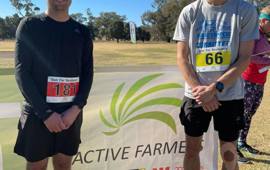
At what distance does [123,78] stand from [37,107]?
4.58ft

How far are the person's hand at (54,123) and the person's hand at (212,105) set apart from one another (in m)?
1.14

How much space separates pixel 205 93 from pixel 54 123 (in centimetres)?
118

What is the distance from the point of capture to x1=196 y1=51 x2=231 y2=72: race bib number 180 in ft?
10.5

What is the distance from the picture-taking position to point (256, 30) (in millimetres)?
3191

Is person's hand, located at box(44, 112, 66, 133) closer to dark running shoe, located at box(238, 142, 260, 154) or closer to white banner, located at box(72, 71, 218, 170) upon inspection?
white banner, located at box(72, 71, 218, 170)

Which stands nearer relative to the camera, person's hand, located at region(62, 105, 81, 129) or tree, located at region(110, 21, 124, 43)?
person's hand, located at region(62, 105, 81, 129)

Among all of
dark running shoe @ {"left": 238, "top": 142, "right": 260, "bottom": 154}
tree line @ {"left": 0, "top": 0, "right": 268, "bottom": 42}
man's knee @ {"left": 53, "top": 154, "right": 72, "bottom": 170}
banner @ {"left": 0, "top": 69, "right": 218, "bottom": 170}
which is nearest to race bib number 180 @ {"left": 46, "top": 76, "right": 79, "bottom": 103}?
man's knee @ {"left": 53, "top": 154, "right": 72, "bottom": 170}

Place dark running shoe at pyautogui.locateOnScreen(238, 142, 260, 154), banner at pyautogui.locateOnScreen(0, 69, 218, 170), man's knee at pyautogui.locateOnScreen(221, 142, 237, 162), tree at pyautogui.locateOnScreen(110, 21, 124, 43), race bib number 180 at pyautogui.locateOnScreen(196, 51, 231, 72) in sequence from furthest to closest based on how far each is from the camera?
1. tree at pyautogui.locateOnScreen(110, 21, 124, 43)
2. dark running shoe at pyautogui.locateOnScreen(238, 142, 260, 154)
3. banner at pyautogui.locateOnScreen(0, 69, 218, 170)
4. man's knee at pyautogui.locateOnScreen(221, 142, 237, 162)
5. race bib number 180 at pyautogui.locateOnScreen(196, 51, 231, 72)

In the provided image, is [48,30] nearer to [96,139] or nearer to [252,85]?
[96,139]

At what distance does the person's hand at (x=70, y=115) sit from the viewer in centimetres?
287

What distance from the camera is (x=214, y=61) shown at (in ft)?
10.6

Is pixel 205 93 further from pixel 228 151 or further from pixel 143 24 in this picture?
pixel 143 24

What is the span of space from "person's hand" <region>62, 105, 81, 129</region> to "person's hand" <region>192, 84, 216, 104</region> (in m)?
0.96

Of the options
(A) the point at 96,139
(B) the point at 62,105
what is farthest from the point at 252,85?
(B) the point at 62,105
